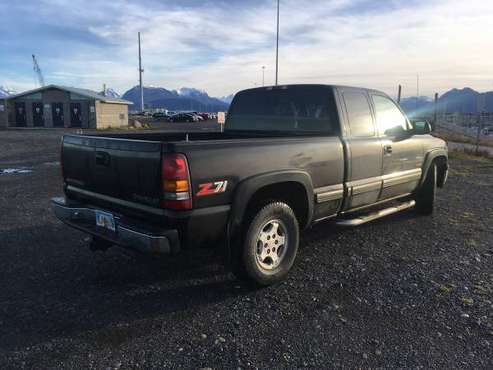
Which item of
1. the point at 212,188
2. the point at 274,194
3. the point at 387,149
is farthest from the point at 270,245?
the point at 387,149

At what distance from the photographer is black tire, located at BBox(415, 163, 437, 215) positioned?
253 inches

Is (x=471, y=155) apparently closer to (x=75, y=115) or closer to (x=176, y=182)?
(x=176, y=182)

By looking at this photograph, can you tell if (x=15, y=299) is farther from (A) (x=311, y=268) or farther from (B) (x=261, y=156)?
(A) (x=311, y=268)

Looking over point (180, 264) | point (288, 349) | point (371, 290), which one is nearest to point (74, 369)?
point (288, 349)

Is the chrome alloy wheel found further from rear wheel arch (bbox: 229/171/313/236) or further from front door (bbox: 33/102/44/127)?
front door (bbox: 33/102/44/127)

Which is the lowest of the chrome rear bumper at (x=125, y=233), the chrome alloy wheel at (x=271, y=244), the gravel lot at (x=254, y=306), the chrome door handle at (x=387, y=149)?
the gravel lot at (x=254, y=306)

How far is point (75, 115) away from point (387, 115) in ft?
126

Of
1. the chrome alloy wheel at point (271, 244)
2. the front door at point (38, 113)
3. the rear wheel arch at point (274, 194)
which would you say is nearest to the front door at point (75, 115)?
the front door at point (38, 113)

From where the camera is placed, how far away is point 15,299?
3.69 m

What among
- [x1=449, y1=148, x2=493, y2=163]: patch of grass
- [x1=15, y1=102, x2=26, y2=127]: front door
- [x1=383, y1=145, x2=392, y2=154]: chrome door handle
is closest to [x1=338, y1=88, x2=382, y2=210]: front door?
[x1=383, y1=145, x2=392, y2=154]: chrome door handle

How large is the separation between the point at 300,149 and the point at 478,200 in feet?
18.4

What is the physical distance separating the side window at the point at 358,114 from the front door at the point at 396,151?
23 cm

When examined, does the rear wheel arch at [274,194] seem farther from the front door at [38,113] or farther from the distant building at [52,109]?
the front door at [38,113]

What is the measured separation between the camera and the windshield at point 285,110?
4.75m
